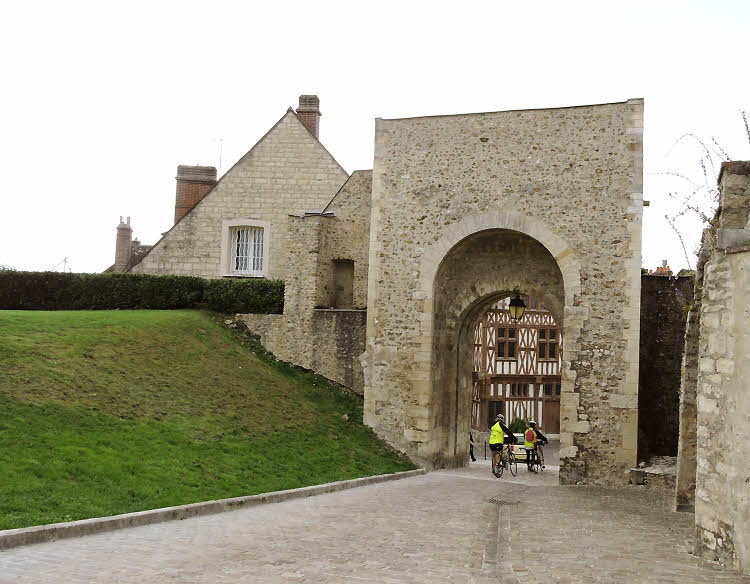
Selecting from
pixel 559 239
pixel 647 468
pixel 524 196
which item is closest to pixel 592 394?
pixel 647 468

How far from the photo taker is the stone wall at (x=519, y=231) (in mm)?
12859

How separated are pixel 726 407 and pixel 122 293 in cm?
1465

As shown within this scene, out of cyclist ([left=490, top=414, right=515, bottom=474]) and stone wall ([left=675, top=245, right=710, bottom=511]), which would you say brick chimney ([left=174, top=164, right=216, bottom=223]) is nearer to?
cyclist ([left=490, top=414, right=515, bottom=474])

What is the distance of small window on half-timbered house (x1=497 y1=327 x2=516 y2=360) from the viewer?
27.9 meters

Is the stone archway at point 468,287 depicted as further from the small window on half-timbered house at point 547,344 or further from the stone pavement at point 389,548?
the small window on half-timbered house at point 547,344

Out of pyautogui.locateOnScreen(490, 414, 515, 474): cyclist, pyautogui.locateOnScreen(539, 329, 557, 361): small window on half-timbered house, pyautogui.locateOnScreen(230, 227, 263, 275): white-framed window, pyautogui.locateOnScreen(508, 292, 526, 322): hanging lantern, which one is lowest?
pyautogui.locateOnScreen(490, 414, 515, 474): cyclist

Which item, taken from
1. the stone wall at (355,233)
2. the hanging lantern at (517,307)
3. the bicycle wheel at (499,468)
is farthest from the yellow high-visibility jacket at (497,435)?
the stone wall at (355,233)

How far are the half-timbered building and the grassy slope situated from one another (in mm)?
12723

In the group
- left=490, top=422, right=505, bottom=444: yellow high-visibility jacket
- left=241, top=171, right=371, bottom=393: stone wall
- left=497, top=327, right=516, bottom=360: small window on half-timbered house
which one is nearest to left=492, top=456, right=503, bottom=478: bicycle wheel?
left=490, top=422, right=505, bottom=444: yellow high-visibility jacket

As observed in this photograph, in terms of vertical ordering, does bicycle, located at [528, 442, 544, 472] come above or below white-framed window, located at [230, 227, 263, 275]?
below

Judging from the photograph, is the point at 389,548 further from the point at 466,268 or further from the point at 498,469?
the point at 466,268

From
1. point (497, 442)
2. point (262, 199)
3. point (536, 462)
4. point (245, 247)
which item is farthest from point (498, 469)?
point (262, 199)

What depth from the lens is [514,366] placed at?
27.9 meters

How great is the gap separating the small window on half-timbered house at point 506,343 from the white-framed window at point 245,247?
10.8 m
